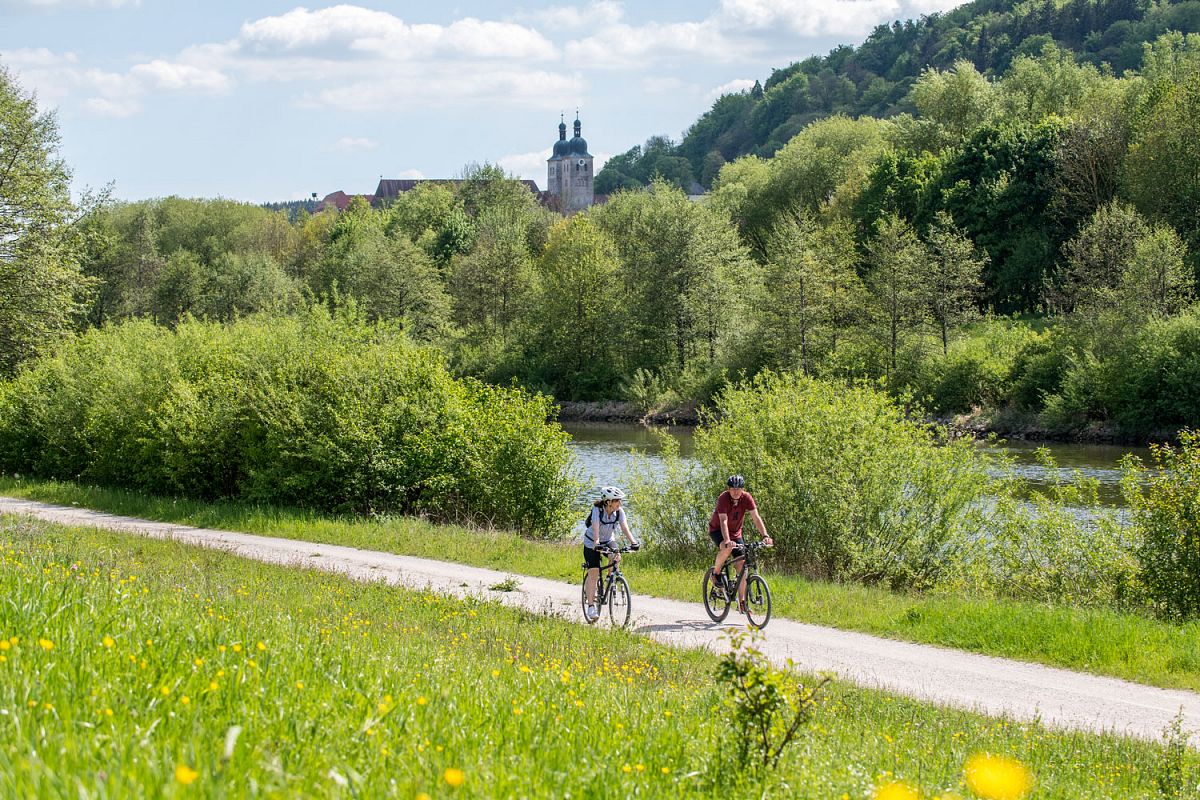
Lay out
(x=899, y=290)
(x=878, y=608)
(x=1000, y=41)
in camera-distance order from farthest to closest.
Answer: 1. (x=1000, y=41)
2. (x=899, y=290)
3. (x=878, y=608)

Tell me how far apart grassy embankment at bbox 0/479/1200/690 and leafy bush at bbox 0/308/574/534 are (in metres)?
1.57

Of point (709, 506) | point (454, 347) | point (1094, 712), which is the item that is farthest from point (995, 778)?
point (454, 347)

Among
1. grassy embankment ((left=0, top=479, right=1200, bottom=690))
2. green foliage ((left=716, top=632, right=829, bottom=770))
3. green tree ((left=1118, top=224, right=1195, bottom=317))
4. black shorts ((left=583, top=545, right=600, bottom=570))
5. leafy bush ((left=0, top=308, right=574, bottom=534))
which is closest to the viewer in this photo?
green foliage ((left=716, top=632, right=829, bottom=770))

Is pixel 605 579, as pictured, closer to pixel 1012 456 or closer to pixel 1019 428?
pixel 1012 456

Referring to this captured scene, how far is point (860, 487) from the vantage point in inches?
761

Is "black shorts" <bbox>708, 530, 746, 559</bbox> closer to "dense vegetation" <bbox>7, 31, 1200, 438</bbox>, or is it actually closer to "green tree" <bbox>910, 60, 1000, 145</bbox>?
"dense vegetation" <bbox>7, 31, 1200, 438</bbox>

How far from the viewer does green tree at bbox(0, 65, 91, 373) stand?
38906 millimetres

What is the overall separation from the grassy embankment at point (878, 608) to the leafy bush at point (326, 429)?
1573 mm

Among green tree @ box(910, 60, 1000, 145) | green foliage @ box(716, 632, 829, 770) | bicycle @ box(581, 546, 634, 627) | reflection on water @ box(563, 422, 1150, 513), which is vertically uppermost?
green tree @ box(910, 60, 1000, 145)

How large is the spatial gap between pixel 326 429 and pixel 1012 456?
62.5 ft

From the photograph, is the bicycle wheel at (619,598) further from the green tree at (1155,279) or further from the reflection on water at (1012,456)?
the green tree at (1155,279)

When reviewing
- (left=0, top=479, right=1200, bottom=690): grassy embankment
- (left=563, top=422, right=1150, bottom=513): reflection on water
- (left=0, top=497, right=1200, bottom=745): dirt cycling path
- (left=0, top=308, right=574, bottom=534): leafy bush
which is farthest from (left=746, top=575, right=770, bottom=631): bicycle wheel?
(left=563, top=422, right=1150, bottom=513): reflection on water

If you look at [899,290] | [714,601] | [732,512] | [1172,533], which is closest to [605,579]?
[714,601]

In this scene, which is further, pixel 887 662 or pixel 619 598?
pixel 619 598
